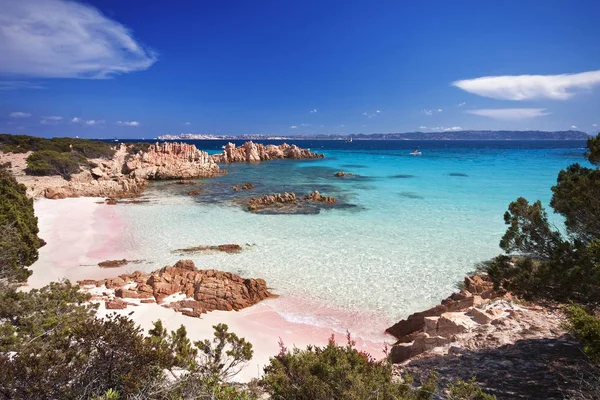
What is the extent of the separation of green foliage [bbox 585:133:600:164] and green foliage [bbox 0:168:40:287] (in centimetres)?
1219

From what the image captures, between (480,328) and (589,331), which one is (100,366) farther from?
(480,328)

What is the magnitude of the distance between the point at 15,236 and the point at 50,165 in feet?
107

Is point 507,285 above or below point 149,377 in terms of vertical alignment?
above

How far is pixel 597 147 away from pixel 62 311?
9839 millimetres

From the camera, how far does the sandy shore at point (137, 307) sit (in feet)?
29.4

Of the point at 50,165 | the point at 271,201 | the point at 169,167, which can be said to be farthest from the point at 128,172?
the point at 271,201

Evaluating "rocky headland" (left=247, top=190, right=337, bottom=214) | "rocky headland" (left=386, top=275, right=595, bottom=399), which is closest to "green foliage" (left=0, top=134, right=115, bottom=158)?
"rocky headland" (left=247, top=190, right=337, bottom=214)

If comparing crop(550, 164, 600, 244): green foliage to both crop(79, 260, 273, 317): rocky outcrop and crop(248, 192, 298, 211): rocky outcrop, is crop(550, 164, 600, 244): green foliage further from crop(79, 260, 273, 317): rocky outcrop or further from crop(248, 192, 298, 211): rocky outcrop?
crop(248, 192, 298, 211): rocky outcrop

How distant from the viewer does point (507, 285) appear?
6.28 meters

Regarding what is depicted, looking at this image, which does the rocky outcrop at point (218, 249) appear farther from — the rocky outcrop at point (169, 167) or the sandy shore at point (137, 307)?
the rocky outcrop at point (169, 167)

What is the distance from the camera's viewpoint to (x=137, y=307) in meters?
10.1

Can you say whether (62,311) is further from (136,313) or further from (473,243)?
(473,243)

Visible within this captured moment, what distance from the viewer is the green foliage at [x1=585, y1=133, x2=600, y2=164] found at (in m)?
5.77

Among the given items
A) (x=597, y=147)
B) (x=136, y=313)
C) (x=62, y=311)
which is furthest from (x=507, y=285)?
(x=136, y=313)
